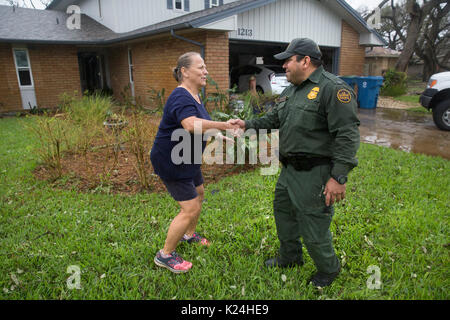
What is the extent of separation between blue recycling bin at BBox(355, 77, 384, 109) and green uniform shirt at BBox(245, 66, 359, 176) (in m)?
11.7

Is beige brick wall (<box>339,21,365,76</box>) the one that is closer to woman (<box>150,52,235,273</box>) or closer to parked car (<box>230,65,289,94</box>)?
parked car (<box>230,65,289,94</box>)

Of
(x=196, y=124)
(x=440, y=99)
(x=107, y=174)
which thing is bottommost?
(x=107, y=174)

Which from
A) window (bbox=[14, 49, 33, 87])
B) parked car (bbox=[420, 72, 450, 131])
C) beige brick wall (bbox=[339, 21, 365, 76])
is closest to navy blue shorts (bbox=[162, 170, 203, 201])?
parked car (bbox=[420, 72, 450, 131])

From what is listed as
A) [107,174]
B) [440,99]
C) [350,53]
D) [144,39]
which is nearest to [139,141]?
[107,174]

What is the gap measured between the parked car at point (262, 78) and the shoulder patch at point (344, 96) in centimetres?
925

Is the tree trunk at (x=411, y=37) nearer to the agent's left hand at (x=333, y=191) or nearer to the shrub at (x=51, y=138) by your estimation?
the shrub at (x=51, y=138)

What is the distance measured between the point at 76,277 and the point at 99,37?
45.5 feet

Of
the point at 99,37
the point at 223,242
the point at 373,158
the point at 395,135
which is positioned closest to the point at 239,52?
the point at 99,37

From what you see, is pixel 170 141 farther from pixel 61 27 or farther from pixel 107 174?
pixel 61 27

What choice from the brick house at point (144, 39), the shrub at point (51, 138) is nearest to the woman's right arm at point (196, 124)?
the shrub at point (51, 138)

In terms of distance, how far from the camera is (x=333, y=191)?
2.22 metres

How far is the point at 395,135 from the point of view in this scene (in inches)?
332

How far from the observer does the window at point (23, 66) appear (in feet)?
42.8

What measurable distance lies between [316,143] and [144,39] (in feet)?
35.7
